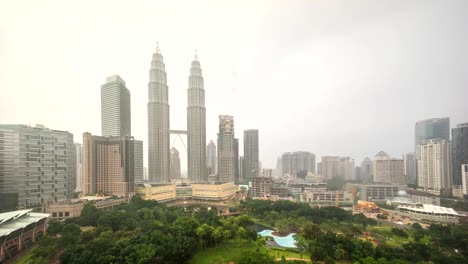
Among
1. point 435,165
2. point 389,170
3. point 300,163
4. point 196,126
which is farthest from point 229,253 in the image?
point 300,163

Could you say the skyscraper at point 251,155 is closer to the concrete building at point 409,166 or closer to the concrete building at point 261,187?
the concrete building at point 261,187

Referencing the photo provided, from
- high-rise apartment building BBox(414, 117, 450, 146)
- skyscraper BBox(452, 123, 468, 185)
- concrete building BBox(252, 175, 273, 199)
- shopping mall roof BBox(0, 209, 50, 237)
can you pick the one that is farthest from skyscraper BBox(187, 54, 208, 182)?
high-rise apartment building BBox(414, 117, 450, 146)

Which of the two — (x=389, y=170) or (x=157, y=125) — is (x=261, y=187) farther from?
(x=389, y=170)

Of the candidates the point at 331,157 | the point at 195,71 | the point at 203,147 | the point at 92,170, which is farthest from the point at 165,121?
the point at 331,157

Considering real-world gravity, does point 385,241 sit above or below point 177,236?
below

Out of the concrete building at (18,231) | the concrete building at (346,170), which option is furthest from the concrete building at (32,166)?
the concrete building at (346,170)

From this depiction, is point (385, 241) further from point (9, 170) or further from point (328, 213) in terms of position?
point (9, 170)

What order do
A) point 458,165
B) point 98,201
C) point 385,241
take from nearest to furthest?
point 385,241 < point 98,201 < point 458,165
